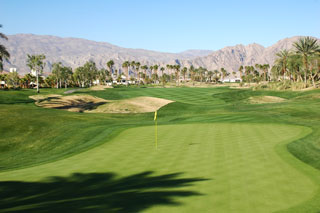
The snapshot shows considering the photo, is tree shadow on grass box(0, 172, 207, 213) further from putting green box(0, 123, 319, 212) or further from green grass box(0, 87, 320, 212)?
putting green box(0, 123, 319, 212)

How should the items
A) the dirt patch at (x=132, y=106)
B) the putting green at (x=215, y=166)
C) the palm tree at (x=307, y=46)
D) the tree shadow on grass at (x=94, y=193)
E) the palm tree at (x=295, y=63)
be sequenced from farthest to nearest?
the palm tree at (x=295, y=63), the palm tree at (x=307, y=46), the dirt patch at (x=132, y=106), the putting green at (x=215, y=166), the tree shadow on grass at (x=94, y=193)

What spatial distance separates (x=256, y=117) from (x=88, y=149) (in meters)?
19.8

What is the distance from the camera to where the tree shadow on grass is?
834cm

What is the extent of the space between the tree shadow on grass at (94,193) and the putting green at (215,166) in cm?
40

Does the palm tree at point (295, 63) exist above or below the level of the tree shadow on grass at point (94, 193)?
above

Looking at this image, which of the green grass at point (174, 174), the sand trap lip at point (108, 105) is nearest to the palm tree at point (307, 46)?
the sand trap lip at point (108, 105)

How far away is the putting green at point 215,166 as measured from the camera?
27.9 feet

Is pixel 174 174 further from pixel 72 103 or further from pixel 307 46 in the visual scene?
pixel 307 46

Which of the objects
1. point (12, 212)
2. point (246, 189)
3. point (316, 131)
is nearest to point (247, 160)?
point (246, 189)

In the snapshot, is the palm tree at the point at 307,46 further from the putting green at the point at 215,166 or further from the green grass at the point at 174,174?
the putting green at the point at 215,166

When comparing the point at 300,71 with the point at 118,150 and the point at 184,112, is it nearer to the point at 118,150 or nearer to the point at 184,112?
the point at 184,112

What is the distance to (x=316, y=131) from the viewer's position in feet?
68.9

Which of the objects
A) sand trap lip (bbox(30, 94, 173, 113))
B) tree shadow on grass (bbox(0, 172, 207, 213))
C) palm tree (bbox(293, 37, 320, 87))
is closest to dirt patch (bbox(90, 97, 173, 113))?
sand trap lip (bbox(30, 94, 173, 113))

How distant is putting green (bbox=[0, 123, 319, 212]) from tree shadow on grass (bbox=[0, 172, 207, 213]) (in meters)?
0.40
